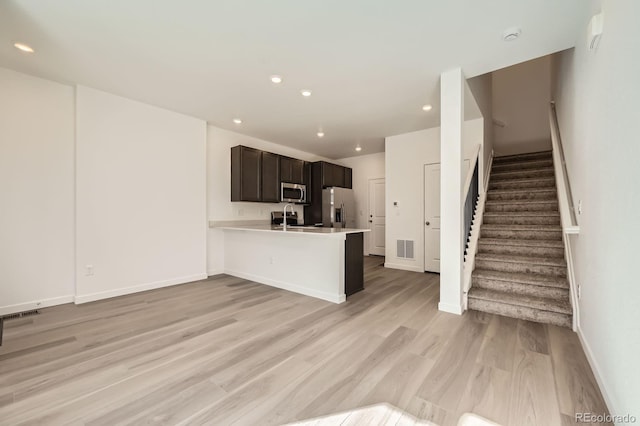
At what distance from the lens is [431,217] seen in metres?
5.03

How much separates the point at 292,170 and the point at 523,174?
4.37 meters

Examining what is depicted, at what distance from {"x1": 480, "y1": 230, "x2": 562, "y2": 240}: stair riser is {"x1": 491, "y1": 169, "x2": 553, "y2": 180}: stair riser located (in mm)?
1499

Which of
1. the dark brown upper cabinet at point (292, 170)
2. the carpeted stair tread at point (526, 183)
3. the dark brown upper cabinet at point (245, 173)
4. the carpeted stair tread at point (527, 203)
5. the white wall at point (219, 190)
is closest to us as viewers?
the carpeted stair tread at point (527, 203)

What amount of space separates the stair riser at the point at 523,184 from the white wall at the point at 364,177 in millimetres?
2552

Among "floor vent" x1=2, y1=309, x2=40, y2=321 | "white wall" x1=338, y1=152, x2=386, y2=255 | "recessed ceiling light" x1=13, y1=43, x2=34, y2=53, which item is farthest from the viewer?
"white wall" x1=338, y1=152, x2=386, y2=255

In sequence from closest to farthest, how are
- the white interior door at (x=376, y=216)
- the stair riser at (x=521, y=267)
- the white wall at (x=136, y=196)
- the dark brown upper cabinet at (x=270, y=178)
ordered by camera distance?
the stair riser at (x=521, y=267) < the white wall at (x=136, y=196) < the dark brown upper cabinet at (x=270, y=178) < the white interior door at (x=376, y=216)

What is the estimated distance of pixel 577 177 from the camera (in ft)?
8.25

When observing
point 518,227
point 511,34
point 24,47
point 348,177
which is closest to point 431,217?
point 518,227

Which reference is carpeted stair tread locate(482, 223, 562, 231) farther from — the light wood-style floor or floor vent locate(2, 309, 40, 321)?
floor vent locate(2, 309, 40, 321)

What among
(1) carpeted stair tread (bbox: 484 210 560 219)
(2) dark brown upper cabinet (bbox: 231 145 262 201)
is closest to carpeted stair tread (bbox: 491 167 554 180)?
(1) carpeted stair tread (bbox: 484 210 560 219)

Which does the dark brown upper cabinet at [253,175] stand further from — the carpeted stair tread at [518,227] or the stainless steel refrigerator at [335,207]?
the carpeted stair tread at [518,227]

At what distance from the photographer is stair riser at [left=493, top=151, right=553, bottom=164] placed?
4.88m

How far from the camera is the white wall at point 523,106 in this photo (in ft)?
18.1

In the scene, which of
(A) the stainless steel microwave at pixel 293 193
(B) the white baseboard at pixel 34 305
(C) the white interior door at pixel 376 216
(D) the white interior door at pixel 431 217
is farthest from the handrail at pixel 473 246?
(B) the white baseboard at pixel 34 305
